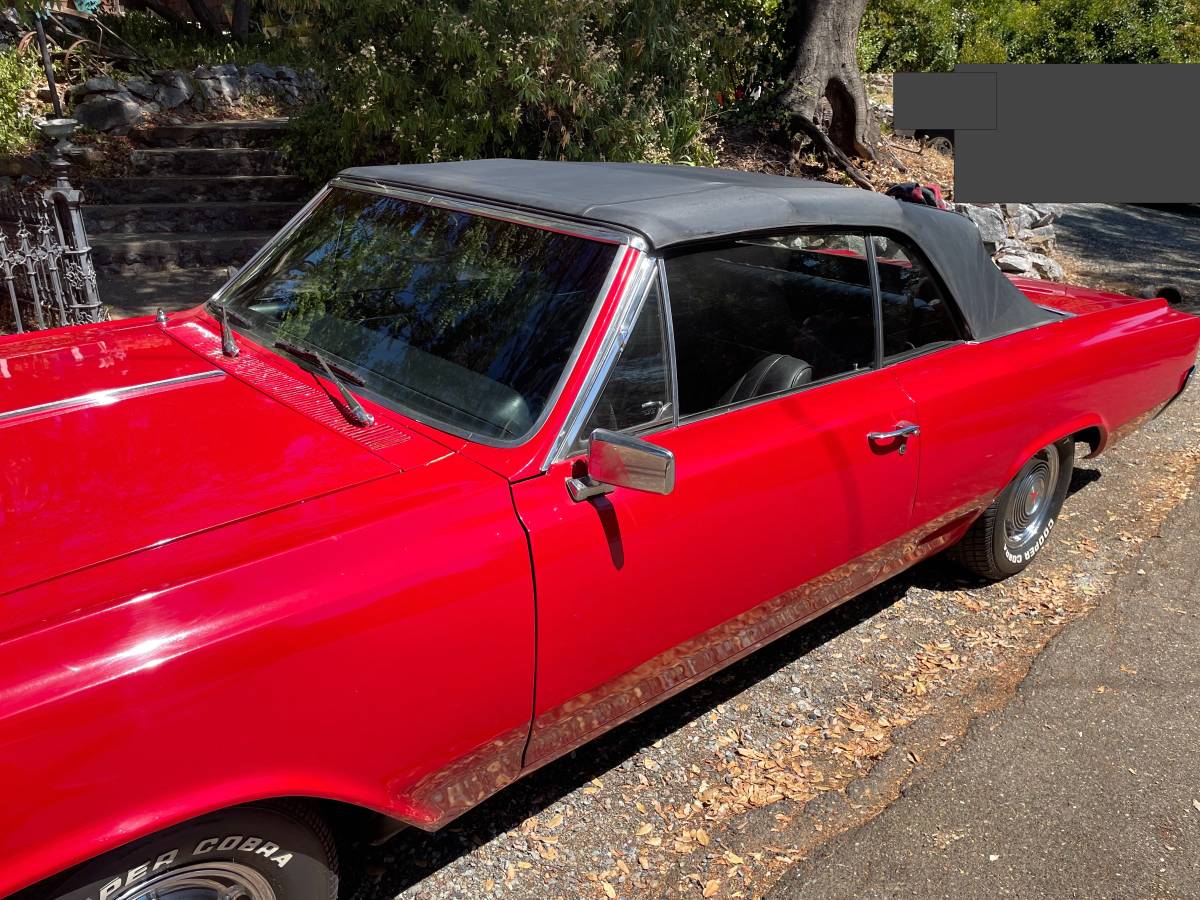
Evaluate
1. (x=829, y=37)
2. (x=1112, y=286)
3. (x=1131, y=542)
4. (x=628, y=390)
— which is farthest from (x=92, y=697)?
(x=829, y=37)

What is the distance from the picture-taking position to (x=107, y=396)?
256 cm

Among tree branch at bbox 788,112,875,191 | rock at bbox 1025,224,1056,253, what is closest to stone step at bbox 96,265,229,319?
tree branch at bbox 788,112,875,191

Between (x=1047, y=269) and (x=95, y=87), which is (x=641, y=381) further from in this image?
(x=95, y=87)

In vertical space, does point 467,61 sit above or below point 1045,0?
below

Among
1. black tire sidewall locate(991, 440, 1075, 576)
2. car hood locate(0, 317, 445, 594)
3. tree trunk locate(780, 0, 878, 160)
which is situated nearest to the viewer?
car hood locate(0, 317, 445, 594)

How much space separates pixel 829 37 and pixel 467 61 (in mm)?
5704

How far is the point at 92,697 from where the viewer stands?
5.33 feet

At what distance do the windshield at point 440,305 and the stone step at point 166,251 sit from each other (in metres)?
5.67

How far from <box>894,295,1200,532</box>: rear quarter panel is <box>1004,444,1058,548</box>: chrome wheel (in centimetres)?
22

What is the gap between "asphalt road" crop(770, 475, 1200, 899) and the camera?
2.61 metres

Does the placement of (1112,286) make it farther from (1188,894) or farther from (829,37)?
(1188,894)

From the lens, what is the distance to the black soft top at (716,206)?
8.71ft

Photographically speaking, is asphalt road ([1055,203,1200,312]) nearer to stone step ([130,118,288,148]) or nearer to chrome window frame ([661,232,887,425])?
chrome window frame ([661,232,887,425])

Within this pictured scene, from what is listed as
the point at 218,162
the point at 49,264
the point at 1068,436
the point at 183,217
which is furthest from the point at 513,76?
the point at 1068,436
